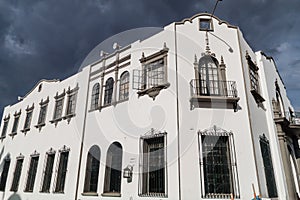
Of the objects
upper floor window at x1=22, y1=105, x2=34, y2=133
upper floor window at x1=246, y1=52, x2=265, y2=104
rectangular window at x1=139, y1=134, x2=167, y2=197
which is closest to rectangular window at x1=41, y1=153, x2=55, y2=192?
upper floor window at x1=22, y1=105, x2=34, y2=133

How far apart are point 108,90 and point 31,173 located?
878 cm

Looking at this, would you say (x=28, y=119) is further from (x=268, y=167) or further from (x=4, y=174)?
(x=268, y=167)

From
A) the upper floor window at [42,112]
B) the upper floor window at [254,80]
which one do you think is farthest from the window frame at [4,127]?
the upper floor window at [254,80]

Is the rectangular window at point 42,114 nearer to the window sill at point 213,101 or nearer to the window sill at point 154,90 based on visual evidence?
the window sill at point 154,90

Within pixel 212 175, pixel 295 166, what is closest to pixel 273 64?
pixel 295 166

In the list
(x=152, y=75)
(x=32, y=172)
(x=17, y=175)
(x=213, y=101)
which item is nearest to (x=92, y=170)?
(x=152, y=75)

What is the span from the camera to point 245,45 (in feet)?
38.4

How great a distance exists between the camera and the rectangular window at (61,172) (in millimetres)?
13946

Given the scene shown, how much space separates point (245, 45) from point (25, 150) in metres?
16.9

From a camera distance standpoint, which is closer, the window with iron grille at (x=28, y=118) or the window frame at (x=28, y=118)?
the window frame at (x=28, y=118)

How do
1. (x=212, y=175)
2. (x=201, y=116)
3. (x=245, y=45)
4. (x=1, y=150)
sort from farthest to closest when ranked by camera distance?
(x=1, y=150) → (x=245, y=45) → (x=201, y=116) → (x=212, y=175)

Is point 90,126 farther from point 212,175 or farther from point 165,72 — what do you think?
point 212,175

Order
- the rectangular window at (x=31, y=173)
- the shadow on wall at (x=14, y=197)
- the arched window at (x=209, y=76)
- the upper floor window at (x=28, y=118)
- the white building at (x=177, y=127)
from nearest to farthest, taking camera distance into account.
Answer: the white building at (x=177, y=127), the arched window at (x=209, y=76), the rectangular window at (x=31, y=173), the shadow on wall at (x=14, y=197), the upper floor window at (x=28, y=118)

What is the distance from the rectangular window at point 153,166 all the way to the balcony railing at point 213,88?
2.40m
